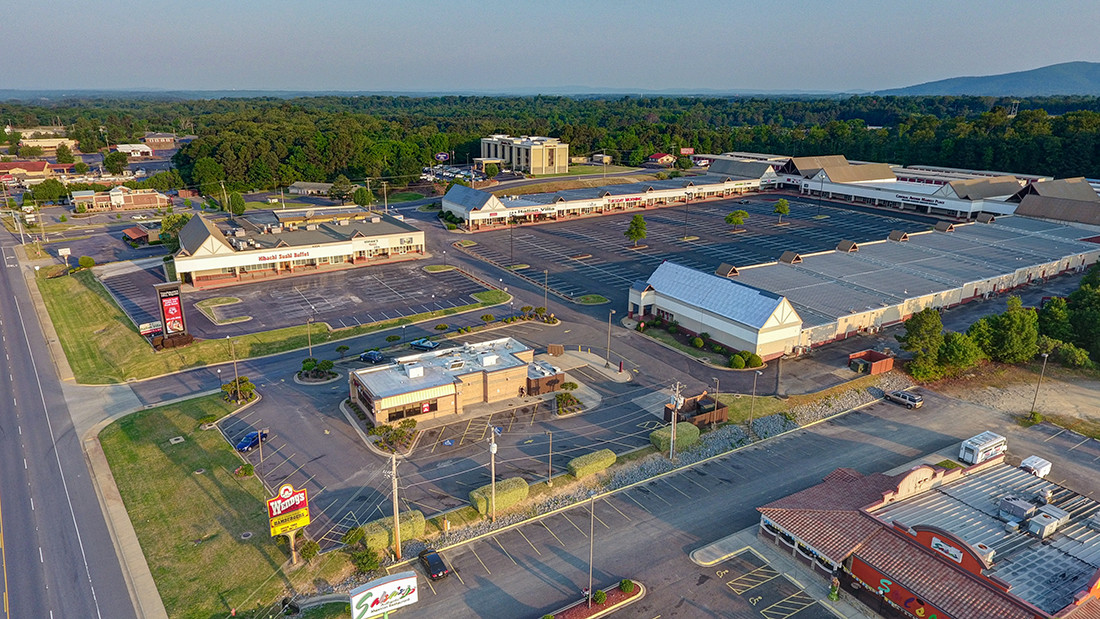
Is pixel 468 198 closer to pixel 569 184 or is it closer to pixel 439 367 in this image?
pixel 569 184

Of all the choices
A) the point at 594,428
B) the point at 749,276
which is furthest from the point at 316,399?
the point at 749,276

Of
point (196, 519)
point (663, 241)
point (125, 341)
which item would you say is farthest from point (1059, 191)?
point (125, 341)

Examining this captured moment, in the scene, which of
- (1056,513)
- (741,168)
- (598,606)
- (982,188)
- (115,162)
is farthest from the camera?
(741,168)

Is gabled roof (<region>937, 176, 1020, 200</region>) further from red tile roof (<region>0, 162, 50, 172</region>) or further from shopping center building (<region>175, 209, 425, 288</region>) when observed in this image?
red tile roof (<region>0, 162, 50, 172</region>)

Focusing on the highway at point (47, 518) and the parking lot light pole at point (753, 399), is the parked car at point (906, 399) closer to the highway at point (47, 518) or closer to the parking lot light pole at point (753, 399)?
the parking lot light pole at point (753, 399)

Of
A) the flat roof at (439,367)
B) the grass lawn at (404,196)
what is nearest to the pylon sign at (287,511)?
the flat roof at (439,367)

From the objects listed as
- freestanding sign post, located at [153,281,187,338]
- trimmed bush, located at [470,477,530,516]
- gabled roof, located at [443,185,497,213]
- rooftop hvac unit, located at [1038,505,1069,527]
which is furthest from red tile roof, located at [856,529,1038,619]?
gabled roof, located at [443,185,497,213]

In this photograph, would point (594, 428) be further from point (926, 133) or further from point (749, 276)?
point (926, 133)
